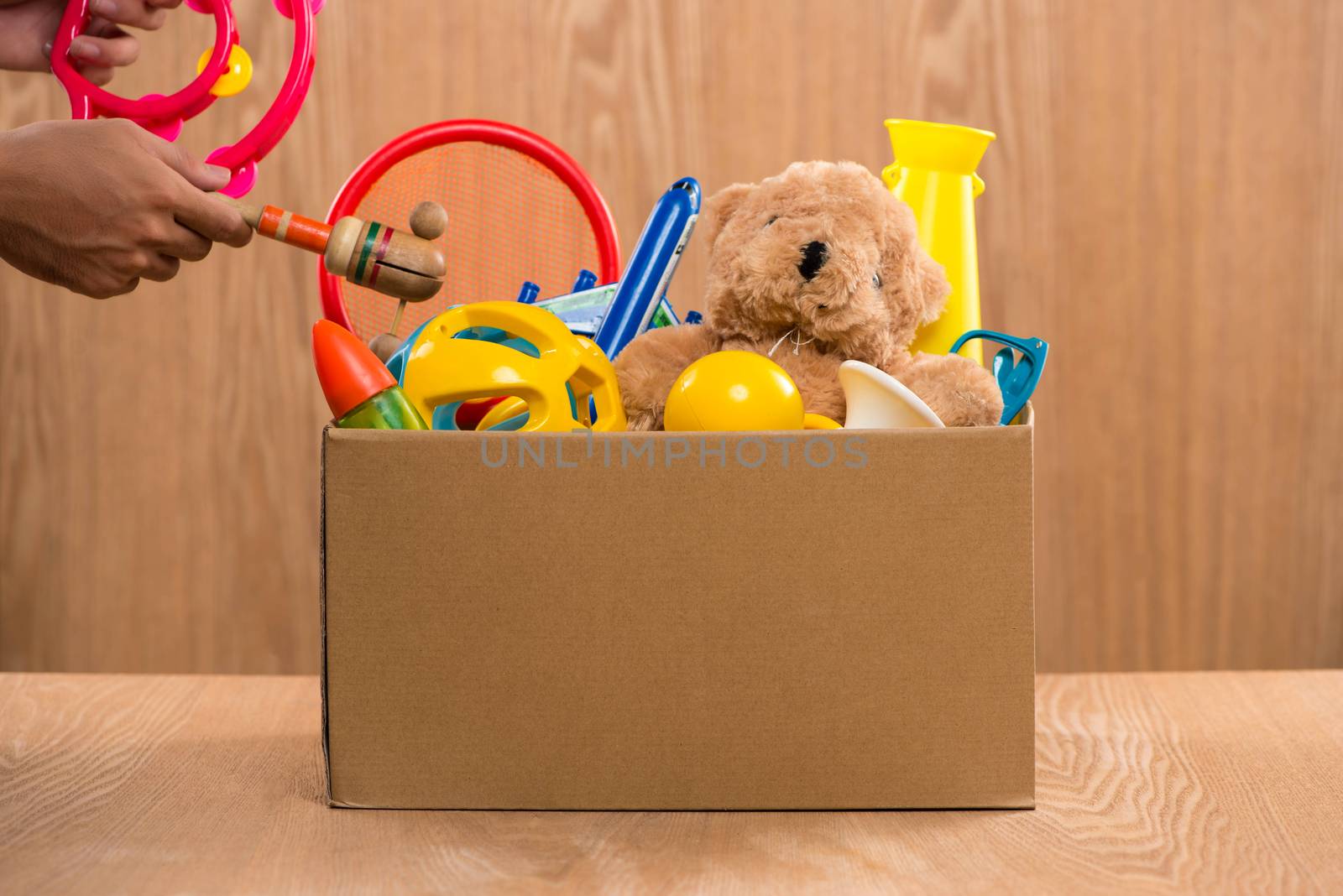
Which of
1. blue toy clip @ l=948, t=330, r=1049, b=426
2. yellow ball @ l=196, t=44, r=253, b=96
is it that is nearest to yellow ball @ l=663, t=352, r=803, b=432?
blue toy clip @ l=948, t=330, r=1049, b=426

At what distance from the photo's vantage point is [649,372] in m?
0.68

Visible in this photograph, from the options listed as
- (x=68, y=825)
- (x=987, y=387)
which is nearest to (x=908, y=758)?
(x=987, y=387)

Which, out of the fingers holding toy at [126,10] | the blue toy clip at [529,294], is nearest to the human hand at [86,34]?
the fingers holding toy at [126,10]

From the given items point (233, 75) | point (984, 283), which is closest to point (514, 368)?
point (233, 75)

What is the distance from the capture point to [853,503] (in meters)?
0.54

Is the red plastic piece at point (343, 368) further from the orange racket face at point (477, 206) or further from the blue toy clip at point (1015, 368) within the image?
the blue toy clip at point (1015, 368)

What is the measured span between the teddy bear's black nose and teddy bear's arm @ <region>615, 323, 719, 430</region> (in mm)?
86

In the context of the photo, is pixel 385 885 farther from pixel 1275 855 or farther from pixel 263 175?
pixel 263 175

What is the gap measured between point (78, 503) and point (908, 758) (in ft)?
4.25

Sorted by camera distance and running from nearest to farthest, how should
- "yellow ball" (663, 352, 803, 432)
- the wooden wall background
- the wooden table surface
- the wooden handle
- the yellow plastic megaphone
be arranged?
the wooden table surface < "yellow ball" (663, 352, 803, 432) < the wooden handle < the yellow plastic megaphone < the wooden wall background

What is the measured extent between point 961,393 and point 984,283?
0.90m

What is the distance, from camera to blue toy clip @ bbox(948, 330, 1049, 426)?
2.14 ft

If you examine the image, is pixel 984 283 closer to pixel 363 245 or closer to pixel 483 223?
pixel 483 223

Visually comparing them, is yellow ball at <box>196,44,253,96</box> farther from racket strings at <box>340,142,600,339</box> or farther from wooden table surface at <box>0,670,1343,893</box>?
wooden table surface at <box>0,670,1343,893</box>
